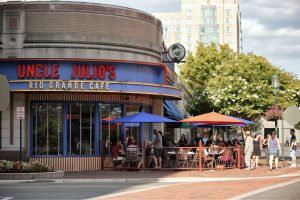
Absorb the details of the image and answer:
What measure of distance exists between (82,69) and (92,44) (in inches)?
66.8

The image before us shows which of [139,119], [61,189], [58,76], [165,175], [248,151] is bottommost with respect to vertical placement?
[61,189]

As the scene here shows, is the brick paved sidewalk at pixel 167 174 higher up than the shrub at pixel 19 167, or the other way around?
the shrub at pixel 19 167

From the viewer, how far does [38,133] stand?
93.3ft

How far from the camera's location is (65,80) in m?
27.3

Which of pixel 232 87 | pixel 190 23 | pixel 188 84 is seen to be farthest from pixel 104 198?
Result: pixel 190 23

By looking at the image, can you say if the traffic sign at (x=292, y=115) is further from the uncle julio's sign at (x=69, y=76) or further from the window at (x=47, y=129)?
the window at (x=47, y=129)

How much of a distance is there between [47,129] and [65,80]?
2630 millimetres

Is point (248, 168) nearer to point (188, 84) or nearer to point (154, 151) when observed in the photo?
point (154, 151)

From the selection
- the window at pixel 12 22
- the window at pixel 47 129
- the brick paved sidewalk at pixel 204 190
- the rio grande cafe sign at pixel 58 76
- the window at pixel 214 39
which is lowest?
the brick paved sidewalk at pixel 204 190

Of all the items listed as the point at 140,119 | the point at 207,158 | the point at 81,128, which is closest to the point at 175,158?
the point at 207,158

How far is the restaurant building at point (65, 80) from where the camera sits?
1092 inches

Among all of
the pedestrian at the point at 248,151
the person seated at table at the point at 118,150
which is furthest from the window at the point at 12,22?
the pedestrian at the point at 248,151

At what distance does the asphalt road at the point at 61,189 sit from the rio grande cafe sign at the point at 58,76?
6.34 metres

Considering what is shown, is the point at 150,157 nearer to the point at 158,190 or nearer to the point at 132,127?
the point at 132,127
